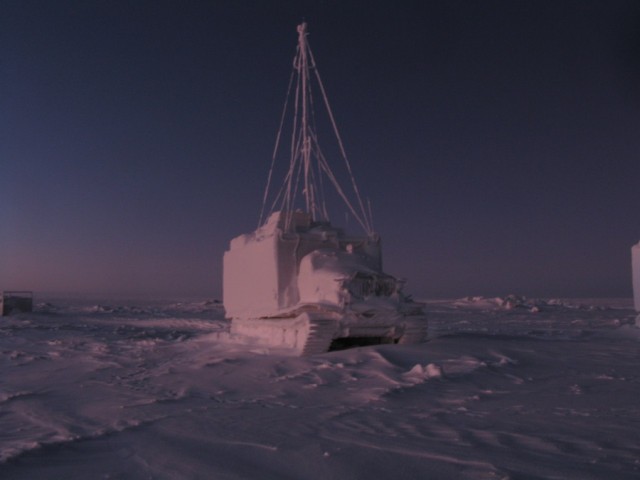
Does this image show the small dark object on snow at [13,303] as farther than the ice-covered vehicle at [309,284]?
Yes

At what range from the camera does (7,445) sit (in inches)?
175

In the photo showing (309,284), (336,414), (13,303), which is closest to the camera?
(336,414)

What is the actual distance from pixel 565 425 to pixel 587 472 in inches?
53.6

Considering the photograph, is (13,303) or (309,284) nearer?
(309,284)

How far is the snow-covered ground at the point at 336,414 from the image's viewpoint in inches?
147

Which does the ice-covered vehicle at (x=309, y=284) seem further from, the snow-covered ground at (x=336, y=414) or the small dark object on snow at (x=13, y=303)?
the small dark object on snow at (x=13, y=303)

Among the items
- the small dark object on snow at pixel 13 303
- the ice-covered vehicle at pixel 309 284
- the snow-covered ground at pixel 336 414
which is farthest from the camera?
the small dark object on snow at pixel 13 303

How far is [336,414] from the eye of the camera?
5.47 metres

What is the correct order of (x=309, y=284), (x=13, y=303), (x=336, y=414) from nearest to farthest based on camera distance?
(x=336, y=414) → (x=309, y=284) → (x=13, y=303)

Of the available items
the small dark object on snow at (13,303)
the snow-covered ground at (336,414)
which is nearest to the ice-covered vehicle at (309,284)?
the snow-covered ground at (336,414)

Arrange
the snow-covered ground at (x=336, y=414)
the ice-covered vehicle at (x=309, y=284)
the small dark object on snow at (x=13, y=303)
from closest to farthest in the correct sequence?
the snow-covered ground at (x=336, y=414) → the ice-covered vehicle at (x=309, y=284) → the small dark object on snow at (x=13, y=303)

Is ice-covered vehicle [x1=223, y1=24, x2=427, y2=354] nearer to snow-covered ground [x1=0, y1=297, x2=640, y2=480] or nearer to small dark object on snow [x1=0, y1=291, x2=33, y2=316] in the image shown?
snow-covered ground [x1=0, y1=297, x2=640, y2=480]

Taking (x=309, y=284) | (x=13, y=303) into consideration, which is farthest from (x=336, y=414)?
(x=13, y=303)

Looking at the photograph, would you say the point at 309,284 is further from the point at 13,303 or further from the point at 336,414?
the point at 13,303
